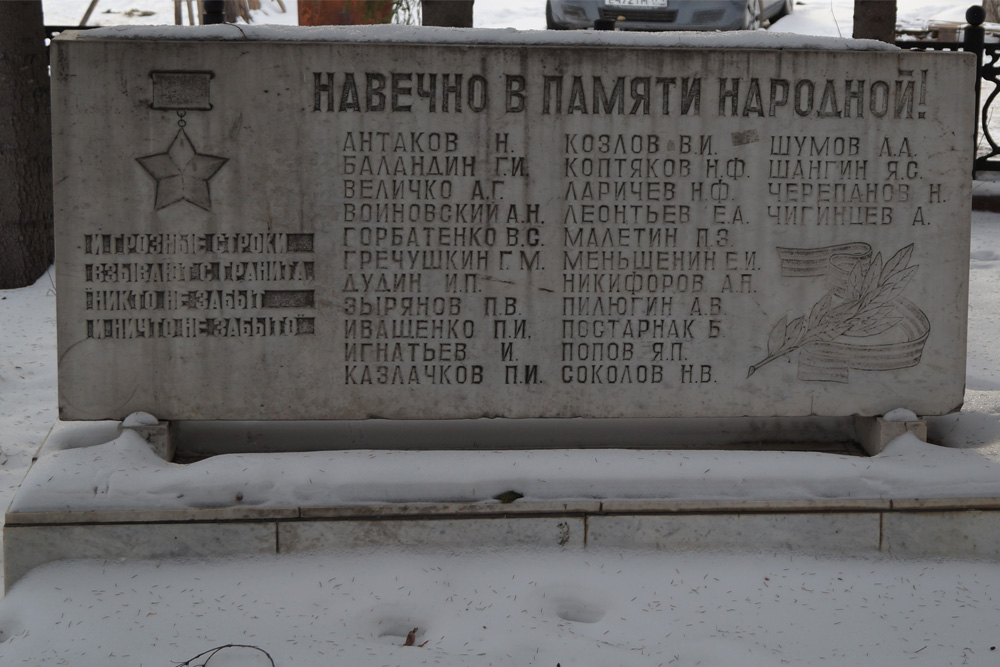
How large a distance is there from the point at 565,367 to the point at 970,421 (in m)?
1.77

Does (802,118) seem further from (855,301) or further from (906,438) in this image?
(906,438)

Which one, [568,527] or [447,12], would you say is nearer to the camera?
[568,527]

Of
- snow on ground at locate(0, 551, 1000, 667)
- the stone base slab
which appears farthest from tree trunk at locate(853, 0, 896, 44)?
snow on ground at locate(0, 551, 1000, 667)

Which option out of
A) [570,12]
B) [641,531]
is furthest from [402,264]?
[570,12]

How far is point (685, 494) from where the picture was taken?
3.48 metres

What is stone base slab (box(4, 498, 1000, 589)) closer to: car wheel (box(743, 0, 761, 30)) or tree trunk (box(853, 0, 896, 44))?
tree trunk (box(853, 0, 896, 44))

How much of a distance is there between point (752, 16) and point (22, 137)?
20.6 feet

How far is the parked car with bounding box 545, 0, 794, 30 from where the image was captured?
27.7ft

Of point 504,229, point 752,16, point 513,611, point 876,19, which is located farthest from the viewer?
point 752,16

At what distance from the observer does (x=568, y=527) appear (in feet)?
11.3

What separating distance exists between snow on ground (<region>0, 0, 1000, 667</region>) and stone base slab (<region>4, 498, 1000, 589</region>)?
5cm

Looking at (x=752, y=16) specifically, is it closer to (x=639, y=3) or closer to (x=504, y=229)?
(x=639, y=3)

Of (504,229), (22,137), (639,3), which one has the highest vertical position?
(639,3)

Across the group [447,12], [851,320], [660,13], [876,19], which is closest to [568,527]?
[851,320]
